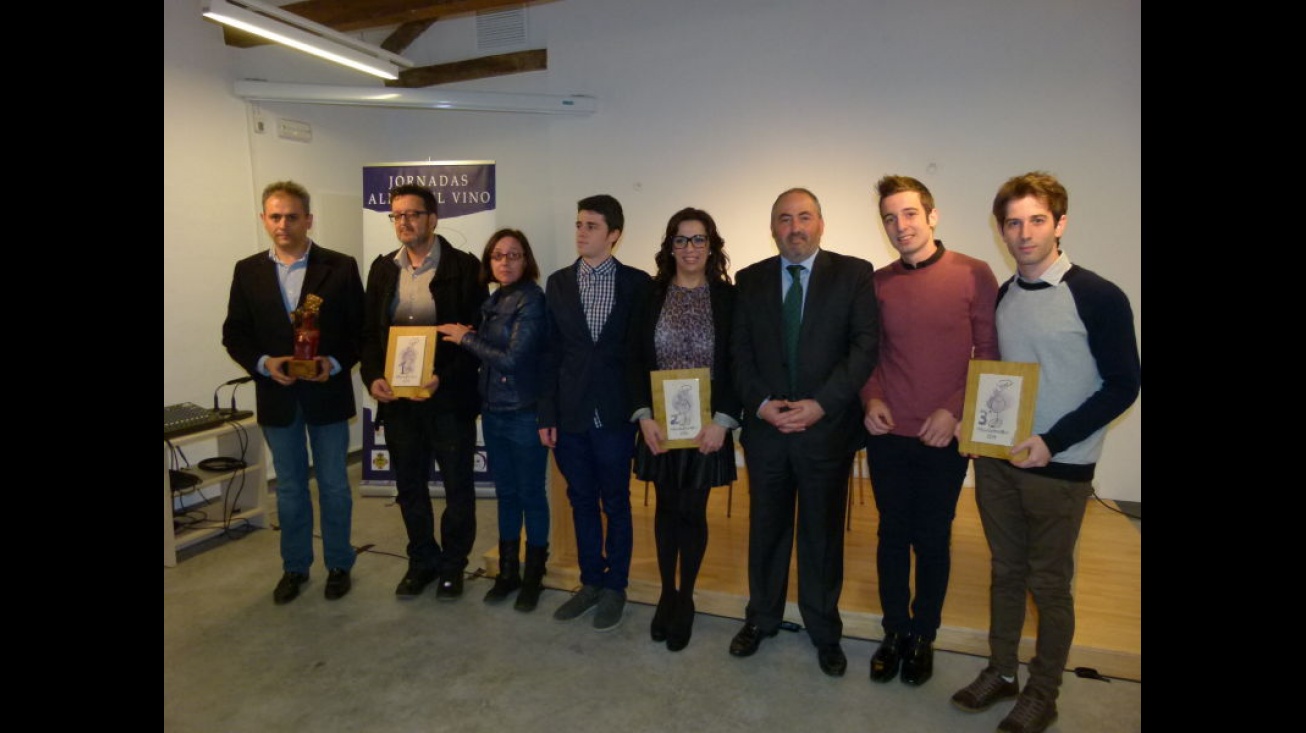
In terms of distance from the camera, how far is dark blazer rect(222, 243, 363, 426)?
3.29 m

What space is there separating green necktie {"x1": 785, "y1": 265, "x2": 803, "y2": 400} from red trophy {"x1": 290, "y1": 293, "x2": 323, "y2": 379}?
2.01m

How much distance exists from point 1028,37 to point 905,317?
3.20 metres

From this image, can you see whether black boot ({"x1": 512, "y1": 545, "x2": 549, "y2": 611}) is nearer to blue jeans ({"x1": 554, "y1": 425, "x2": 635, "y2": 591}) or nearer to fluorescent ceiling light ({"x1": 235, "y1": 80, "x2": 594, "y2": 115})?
blue jeans ({"x1": 554, "y1": 425, "x2": 635, "y2": 591})

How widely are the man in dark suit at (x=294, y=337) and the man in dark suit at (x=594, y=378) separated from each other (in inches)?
38.9

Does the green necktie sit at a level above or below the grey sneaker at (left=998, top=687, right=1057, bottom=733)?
above

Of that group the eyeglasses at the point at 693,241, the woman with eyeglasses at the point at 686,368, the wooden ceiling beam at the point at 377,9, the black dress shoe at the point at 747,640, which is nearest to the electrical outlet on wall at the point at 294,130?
the wooden ceiling beam at the point at 377,9

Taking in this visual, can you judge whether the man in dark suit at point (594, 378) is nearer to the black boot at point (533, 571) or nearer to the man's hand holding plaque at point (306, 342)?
the black boot at point (533, 571)

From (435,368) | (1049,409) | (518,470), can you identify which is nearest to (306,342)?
(435,368)

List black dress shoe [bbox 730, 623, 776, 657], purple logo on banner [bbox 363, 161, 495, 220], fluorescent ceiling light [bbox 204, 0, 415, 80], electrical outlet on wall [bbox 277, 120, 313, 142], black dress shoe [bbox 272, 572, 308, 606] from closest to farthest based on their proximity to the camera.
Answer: black dress shoe [bbox 730, 623, 776, 657]
black dress shoe [bbox 272, 572, 308, 606]
fluorescent ceiling light [bbox 204, 0, 415, 80]
purple logo on banner [bbox 363, 161, 495, 220]
electrical outlet on wall [bbox 277, 120, 313, 142]

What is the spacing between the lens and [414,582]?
3.52 meters

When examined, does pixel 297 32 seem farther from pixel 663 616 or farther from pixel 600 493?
pixel 663 616

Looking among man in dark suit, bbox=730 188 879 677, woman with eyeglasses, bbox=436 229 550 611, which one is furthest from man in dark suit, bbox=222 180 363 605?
man in dark suit, bbox=730 188 879 677
